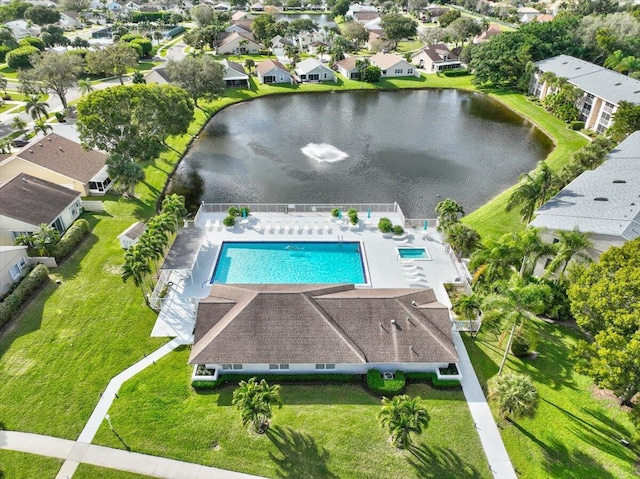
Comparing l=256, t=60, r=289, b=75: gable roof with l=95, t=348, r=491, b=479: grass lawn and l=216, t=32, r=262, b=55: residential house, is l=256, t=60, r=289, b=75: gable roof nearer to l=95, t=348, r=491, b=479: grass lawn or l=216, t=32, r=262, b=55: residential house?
l=216, t=32, r=262, b=55: residential house

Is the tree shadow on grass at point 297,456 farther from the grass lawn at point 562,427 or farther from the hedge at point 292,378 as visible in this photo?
the grass lawn at point 562,427

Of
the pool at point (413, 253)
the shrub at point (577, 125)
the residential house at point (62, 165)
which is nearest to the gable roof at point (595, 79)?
the shrub at point (577, 125)

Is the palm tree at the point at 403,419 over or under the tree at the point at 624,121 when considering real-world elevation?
under

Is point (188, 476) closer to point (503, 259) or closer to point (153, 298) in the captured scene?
point (153, 298)

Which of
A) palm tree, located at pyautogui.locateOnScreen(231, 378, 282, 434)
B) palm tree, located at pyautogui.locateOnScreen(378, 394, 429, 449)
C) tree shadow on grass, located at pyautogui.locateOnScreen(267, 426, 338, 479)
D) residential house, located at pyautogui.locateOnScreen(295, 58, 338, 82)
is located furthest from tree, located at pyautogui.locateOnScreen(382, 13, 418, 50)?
tree shadow on grass, located at pyautogui.locateOnScreen(267, 426, 338, 479)

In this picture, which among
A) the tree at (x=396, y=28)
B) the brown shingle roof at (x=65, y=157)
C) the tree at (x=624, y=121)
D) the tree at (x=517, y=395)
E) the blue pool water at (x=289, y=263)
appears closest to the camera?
the tree at (x=517, y=395)

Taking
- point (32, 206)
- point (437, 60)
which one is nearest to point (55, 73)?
point (32, 206)
